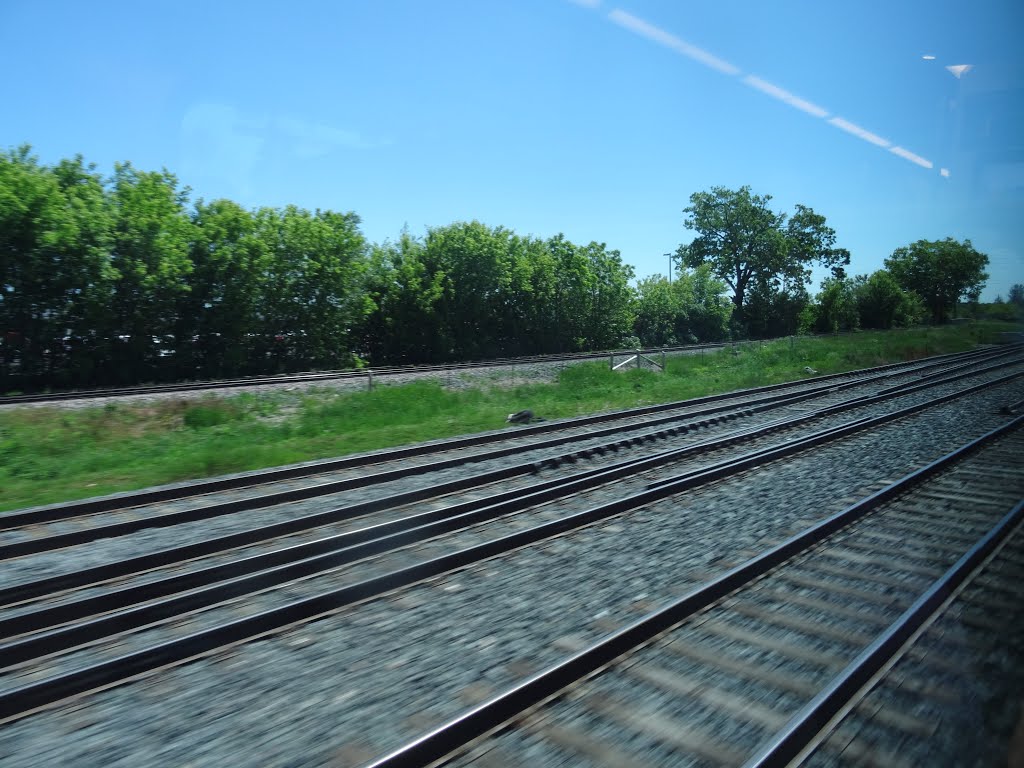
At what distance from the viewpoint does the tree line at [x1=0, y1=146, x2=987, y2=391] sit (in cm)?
2270

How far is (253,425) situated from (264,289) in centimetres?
1576

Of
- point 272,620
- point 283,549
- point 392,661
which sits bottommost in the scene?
point 392,661

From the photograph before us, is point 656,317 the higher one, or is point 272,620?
point 656,317

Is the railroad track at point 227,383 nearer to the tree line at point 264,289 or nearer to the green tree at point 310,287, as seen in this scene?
the tree line at point 264,289

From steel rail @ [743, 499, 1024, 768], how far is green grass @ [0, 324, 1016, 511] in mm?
3334

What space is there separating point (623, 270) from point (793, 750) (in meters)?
45.7

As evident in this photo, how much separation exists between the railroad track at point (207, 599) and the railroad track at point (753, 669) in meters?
2.18

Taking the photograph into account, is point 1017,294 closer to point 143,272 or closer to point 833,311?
point 143,272

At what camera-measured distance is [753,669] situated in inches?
181

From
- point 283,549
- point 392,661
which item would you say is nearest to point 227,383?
point 283,549

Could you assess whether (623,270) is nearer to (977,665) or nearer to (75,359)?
(75,359)

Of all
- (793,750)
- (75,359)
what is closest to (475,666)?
(793,750)

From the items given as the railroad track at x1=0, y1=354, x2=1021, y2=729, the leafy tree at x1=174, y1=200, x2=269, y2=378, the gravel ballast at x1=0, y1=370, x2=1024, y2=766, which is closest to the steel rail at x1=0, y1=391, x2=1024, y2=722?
the railroad track at x1=0, y1=354, x2=1021, y2=729

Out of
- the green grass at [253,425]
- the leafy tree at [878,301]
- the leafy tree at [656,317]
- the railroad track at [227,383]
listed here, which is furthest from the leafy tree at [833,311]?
the green grass at [253,425]
